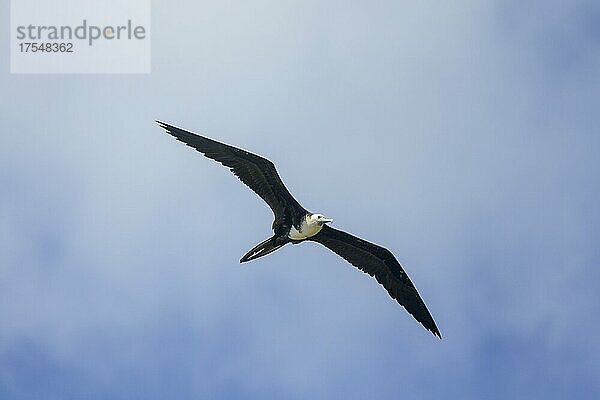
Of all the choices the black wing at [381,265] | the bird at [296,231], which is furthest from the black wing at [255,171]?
the black wing at [381,265]

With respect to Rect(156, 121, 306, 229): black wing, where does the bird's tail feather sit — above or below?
below

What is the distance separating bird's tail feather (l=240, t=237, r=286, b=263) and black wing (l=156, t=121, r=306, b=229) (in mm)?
233

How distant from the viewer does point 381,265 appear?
59.8 feet

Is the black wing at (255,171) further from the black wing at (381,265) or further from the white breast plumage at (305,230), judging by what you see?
the black wing at (381,265)

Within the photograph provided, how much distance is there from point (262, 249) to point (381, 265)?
2.29m

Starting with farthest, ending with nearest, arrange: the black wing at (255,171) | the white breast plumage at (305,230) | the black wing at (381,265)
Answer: the black wing at (381,265) < the white breast plumage at (305,230) < the black wing at (255,171)

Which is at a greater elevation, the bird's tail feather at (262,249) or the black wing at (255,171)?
the black wing at (255,171)

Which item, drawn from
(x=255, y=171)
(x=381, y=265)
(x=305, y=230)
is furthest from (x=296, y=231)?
(x=381, y=265)

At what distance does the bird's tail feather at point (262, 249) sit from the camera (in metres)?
16.7

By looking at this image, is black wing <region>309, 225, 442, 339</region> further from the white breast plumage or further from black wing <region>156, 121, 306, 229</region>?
black wing <region>156, 121, 306, 229</region>

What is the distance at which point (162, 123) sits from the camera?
634 inches

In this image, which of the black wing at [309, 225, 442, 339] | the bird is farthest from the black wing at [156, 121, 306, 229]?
the black wing at [309, 225, 442, 339]

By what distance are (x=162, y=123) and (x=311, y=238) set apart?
118 inches

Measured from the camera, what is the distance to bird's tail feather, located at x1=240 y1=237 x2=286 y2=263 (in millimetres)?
16719
